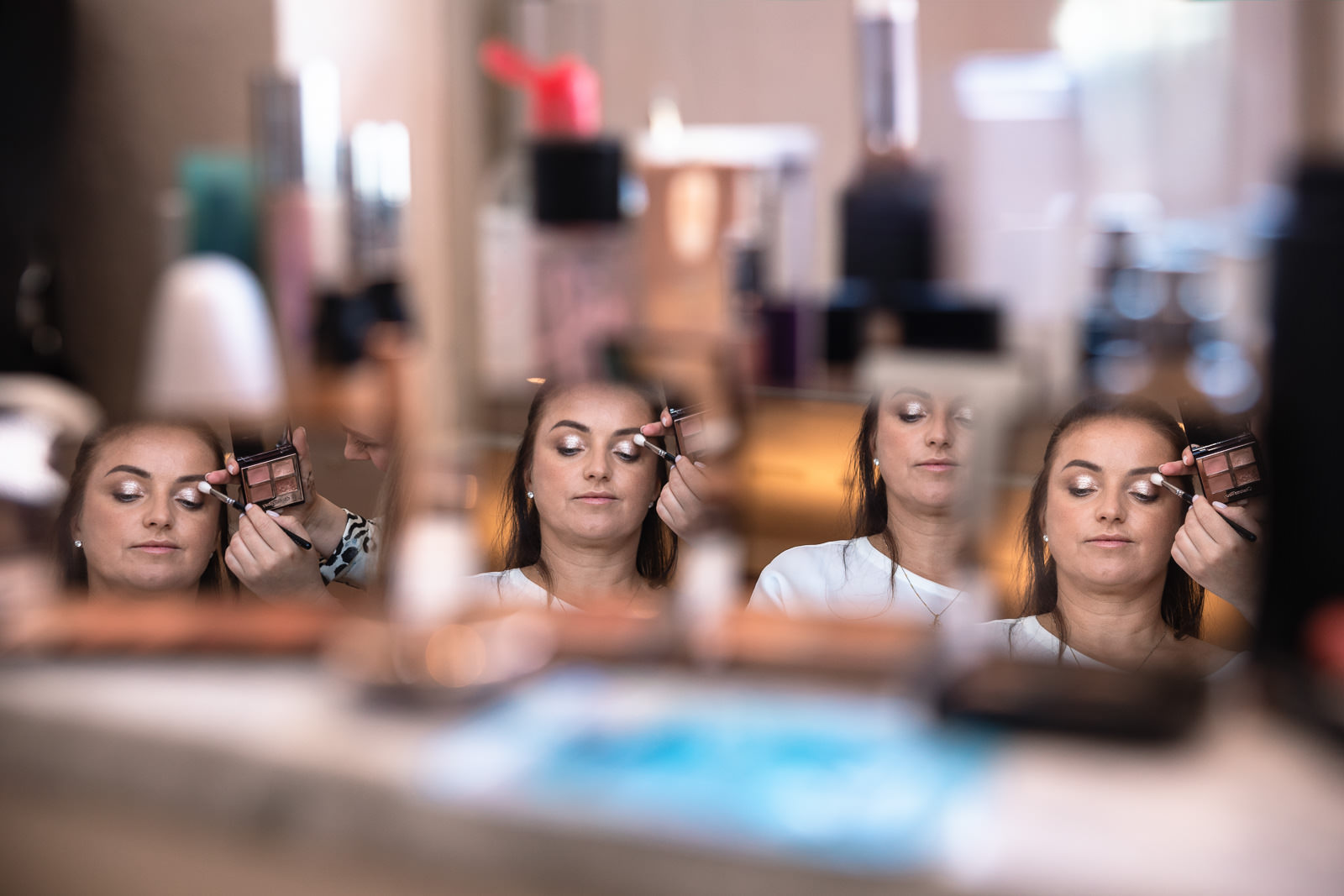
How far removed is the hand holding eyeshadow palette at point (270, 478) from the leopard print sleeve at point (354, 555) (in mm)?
16

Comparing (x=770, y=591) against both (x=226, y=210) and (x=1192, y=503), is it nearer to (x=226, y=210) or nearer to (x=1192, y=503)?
(x=1192, y=503)

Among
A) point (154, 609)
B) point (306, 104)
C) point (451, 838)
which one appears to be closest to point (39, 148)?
point (306, 104)

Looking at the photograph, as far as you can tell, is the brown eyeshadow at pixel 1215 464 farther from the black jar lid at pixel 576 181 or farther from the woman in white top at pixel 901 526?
the black jar lid at pixel 576 181

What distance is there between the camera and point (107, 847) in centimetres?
27

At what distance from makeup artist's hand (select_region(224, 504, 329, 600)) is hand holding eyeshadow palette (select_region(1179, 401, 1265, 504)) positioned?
0.74 ft

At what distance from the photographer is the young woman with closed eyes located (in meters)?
0.31

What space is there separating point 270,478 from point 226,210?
0.22 metres

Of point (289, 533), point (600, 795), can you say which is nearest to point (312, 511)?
point (289, 533)

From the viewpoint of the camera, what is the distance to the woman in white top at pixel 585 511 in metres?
0.29

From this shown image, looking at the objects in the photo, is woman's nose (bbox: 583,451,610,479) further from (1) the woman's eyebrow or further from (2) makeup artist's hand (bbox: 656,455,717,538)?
(1) the woman's eyebrow

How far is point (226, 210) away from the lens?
1.58 ft

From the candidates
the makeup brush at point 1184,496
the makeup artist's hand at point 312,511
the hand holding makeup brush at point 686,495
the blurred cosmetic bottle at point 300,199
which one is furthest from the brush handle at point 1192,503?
the blurred cosmetic bottle at point 300,199

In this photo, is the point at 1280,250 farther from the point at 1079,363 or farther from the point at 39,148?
the point at 39,148

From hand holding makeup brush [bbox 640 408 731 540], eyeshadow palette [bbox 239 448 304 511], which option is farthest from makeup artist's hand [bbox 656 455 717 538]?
eyeshadow palette [bbox 239 448 304 511]
